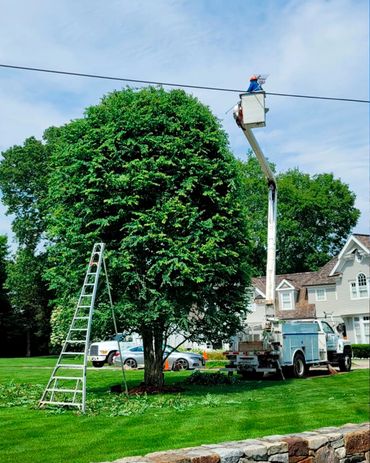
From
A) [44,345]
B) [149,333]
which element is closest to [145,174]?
[149,333]

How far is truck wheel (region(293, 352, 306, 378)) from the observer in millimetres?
19616

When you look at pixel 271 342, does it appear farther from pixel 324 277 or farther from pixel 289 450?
pixel 324 277

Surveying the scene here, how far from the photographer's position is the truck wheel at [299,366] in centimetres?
1962

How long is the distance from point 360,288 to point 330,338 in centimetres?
1925

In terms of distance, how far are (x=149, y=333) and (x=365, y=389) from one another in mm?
6107

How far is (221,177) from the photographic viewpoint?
1508 centimetres

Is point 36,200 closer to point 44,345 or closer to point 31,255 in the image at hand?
point 31,255

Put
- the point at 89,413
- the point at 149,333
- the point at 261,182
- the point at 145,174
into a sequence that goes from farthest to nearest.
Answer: the point at 261,182 → the point at 149,333 → the point at 145,174 → the point at 89,413

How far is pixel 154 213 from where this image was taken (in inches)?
544

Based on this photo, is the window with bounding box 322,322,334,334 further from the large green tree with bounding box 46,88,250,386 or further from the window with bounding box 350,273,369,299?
the window with bounding box 350,273,369,299

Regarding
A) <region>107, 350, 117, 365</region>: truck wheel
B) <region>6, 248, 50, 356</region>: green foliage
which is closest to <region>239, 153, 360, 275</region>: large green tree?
<region>6, 248, 50, 356</region>: green foliage

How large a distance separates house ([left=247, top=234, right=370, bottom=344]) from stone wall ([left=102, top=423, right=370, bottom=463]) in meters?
31.1

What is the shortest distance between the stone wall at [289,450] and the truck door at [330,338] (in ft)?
48.3

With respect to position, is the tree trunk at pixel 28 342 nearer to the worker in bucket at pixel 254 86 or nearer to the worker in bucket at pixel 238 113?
the worker in bucket at pixel 238 113
